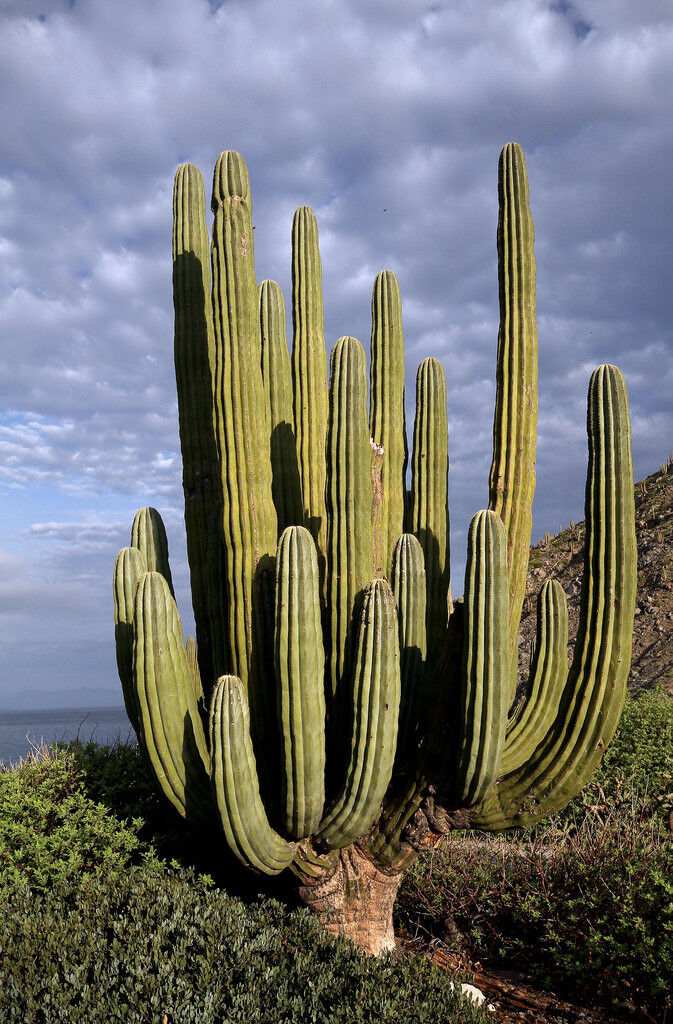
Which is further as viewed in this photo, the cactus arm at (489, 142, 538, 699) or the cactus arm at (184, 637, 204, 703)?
the cactus arm at (184, 637, 204, 703)

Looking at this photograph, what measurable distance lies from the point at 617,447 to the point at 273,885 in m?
3.37

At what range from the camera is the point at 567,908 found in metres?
5.68

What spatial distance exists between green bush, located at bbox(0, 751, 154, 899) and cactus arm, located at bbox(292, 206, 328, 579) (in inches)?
93.6

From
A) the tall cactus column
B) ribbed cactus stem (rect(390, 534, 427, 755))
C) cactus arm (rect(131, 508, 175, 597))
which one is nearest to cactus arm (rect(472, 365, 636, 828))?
ribbed cactus stem (rect(390, 534, 427, 755))

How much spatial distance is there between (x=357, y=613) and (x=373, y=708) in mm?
536

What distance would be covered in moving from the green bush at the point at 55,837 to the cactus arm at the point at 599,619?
2264 millimetres

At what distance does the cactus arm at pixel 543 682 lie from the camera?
16.9 ft

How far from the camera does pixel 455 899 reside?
20.1 feet

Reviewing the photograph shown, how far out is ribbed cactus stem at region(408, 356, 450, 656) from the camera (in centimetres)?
545

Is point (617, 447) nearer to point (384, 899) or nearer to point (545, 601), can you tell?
point (545, 601)

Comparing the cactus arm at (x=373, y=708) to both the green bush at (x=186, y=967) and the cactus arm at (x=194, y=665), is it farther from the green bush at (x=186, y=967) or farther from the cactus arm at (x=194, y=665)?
the cactus arm at (x=194, y=665)

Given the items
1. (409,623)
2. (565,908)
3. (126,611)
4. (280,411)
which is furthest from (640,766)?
(126,611)

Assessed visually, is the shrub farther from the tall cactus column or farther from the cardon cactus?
the tall cactus column

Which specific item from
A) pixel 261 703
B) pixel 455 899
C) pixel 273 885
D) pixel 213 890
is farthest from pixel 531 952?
pixel 261 703
